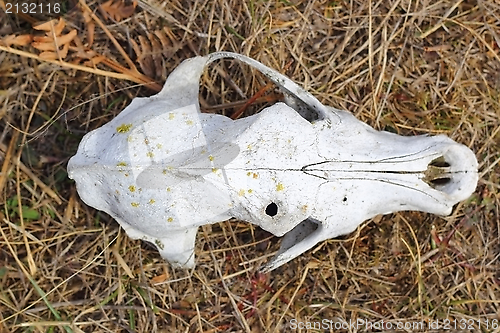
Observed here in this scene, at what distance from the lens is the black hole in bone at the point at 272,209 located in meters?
2.22

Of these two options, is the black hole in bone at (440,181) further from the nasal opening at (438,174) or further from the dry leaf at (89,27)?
the dry leaf at (89,27)

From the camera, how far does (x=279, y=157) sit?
217cm

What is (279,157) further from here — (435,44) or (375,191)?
(435,44)

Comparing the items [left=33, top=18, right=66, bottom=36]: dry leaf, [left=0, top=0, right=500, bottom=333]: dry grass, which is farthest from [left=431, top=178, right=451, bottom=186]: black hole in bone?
[left=33, top=18, right=66, bottom=36]: dry leaf

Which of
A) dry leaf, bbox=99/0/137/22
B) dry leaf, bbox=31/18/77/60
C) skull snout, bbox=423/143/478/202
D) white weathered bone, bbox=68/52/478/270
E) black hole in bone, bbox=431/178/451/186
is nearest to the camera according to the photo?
white weathered bone, bbox=68/52/478/270

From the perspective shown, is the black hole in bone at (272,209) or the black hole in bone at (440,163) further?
the black hole in bone at (440,163)

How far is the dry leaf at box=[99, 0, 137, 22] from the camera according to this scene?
9.43 ft

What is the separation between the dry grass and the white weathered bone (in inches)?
20.2

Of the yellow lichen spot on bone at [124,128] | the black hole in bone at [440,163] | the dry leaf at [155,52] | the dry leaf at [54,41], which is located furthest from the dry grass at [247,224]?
the yellow lichen spot on bone at [124,128]

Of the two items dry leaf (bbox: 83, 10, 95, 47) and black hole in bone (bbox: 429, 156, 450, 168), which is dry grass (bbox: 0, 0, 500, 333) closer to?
dry leaf (bbox: 83, 10, 95, 47)

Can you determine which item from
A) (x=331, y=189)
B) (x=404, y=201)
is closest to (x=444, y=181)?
(x=404, y=201)

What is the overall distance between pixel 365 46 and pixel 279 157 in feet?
3.76

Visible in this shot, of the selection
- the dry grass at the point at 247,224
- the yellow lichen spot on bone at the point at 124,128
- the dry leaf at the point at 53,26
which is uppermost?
the dry leaf at the point at 53,26

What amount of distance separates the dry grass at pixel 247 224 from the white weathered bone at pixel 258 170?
0.51 meters
